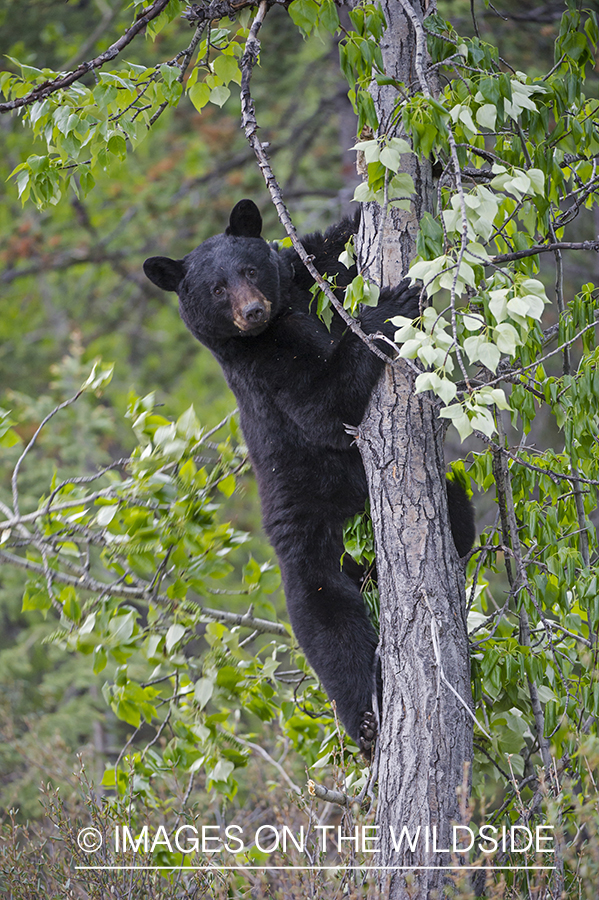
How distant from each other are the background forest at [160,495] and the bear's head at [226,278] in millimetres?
472

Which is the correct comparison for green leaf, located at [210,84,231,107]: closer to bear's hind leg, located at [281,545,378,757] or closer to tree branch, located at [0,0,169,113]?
tree branch, located at [0,0,169,113]

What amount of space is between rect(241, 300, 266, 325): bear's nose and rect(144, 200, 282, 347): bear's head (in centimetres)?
8

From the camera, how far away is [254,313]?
3.28 metres

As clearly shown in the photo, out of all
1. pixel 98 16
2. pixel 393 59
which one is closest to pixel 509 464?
pixel 393 59

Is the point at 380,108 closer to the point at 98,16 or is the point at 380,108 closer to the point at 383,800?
the point at 383,800

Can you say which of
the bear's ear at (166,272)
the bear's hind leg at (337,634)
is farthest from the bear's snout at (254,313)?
the bear's hind leg at (337,634)

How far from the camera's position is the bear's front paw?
10.1ft

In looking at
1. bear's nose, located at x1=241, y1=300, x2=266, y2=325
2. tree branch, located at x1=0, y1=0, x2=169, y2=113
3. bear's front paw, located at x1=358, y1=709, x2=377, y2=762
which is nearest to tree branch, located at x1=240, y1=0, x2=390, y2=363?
tree branch, located at x1=0, y1=0, x2=169, y2=113

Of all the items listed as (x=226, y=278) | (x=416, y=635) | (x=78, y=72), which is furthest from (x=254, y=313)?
(x=416, y=635)

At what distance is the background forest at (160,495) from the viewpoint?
313 cm

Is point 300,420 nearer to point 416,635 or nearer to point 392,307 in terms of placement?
point 392,307

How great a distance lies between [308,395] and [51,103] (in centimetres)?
137

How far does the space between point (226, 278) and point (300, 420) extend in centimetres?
92

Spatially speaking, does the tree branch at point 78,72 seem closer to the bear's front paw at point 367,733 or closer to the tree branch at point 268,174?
the tree branch at point 268,174
